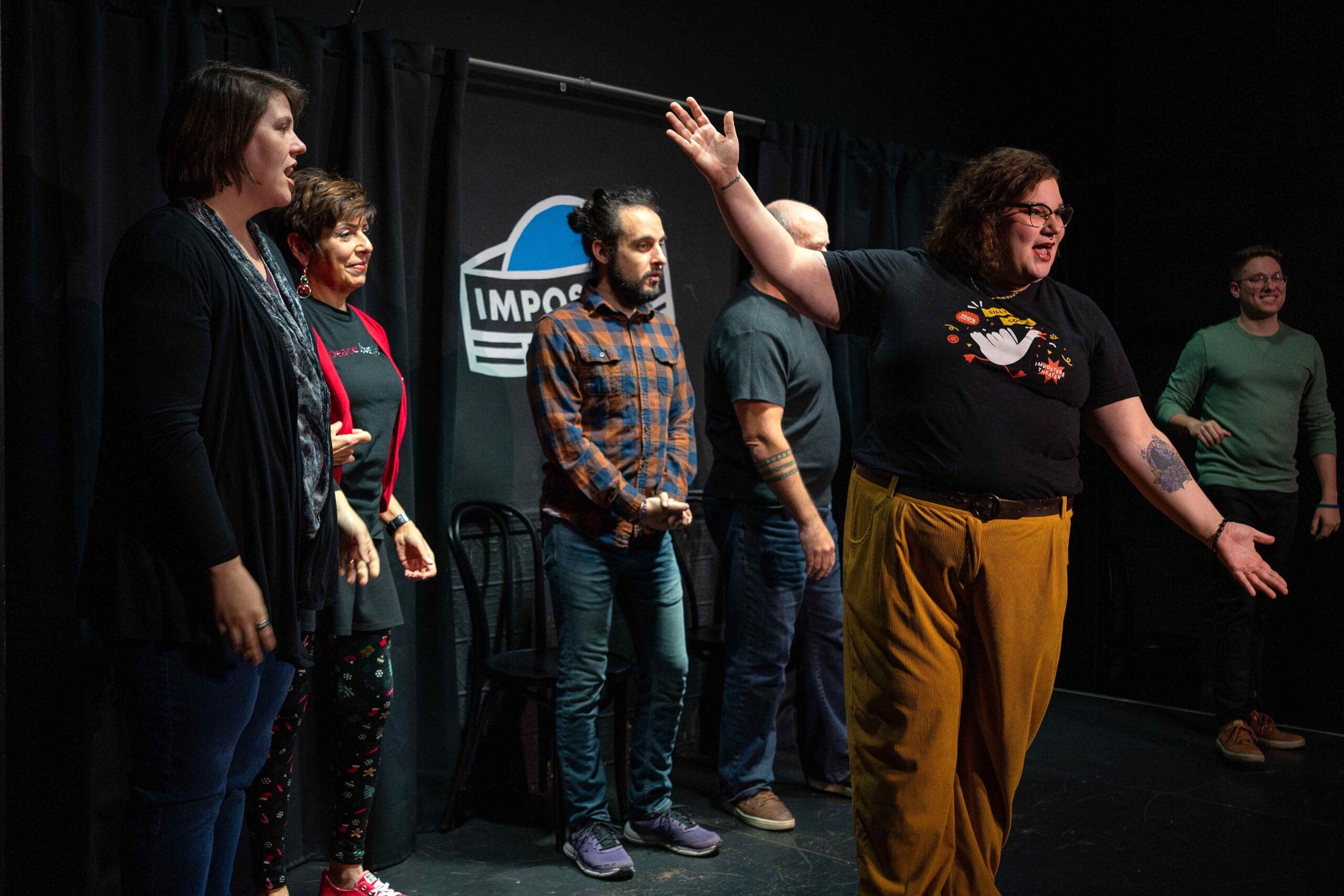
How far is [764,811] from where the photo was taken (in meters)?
3.12

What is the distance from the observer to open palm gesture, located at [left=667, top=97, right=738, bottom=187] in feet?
6.27

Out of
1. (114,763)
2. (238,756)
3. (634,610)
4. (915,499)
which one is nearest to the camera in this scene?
(238,756)

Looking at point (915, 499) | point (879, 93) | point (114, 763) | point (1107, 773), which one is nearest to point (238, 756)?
point (114, 763)

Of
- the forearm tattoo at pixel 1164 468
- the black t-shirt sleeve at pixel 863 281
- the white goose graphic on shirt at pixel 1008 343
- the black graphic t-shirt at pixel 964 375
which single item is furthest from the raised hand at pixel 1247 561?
the black t-shirt sleeve at pixel 863 281

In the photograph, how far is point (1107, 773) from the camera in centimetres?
368

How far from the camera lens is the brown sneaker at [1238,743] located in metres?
3.75

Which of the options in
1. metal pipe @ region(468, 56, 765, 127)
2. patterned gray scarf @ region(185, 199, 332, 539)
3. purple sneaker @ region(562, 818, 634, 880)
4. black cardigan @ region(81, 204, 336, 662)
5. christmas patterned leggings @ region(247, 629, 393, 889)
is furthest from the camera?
metal pipe @ region(468, 56, 765, 127)

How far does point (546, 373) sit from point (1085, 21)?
3.63 metres

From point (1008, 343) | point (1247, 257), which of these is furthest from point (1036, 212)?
point (1247, 257)

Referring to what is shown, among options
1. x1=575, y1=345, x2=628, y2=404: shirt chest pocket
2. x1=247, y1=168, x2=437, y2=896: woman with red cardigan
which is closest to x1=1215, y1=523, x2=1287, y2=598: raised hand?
x1=575, y1=345, x2=628, y2=404: shirt chest pocket

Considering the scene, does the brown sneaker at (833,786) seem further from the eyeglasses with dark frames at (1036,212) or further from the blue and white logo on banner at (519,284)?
the eyeglasses with dark frames at (1036,212)

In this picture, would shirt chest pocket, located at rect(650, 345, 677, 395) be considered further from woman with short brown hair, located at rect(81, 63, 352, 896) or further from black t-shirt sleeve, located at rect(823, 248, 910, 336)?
woman with short brown hair, located at rect(81, 63, 352, 896)

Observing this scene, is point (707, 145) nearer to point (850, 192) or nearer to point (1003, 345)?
point (1003, 345)

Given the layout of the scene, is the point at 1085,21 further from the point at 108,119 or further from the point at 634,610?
the point at 108,119
